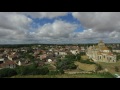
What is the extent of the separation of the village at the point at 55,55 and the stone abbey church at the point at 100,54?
0.08 feet

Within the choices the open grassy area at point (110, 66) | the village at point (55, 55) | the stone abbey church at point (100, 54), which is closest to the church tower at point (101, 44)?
the stone abbey church at point (100, 54)

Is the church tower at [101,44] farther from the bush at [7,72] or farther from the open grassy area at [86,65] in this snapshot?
the bush at [7,72]

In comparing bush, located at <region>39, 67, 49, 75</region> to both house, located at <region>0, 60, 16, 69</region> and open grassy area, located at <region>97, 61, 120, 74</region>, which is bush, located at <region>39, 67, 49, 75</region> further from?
open grassy area, located at <region>97, 61, 120, 74</region>

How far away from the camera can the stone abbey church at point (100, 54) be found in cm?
487

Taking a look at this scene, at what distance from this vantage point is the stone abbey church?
4.87 meters

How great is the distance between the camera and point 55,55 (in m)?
4.94

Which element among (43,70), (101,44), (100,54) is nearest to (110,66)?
(100,54)

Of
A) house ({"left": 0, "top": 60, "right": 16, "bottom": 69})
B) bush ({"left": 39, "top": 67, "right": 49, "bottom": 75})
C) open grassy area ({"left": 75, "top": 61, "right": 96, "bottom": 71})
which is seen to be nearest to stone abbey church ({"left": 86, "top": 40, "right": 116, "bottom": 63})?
open grassy area ({"left": 75, "top": 61, "right": 96, "bottom": 71})

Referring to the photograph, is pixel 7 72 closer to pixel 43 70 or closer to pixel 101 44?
pixel 43 70
